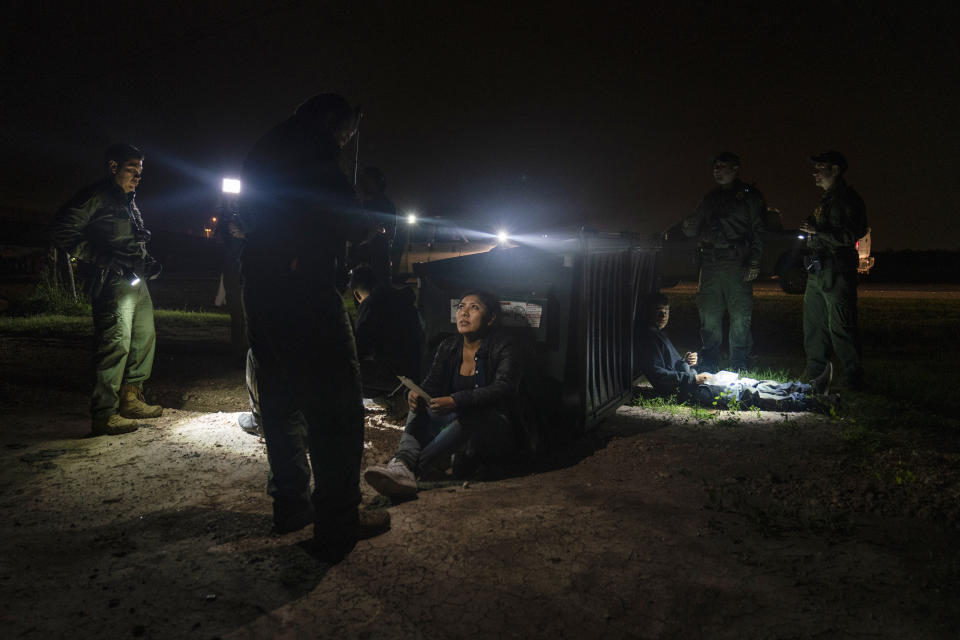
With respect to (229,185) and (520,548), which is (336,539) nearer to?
(520,548)

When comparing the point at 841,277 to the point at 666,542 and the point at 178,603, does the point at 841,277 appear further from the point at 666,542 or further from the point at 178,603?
the point at 178,603

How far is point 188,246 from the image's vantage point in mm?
41500

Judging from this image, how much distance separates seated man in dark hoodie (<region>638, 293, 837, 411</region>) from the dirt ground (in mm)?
1009

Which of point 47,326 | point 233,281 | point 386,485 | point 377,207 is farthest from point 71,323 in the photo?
point 386,485

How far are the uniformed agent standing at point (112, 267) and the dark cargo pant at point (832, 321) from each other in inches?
251

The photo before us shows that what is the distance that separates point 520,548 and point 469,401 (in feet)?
4.43

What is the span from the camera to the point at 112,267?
5.09 m

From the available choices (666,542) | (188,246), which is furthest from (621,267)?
(188,246)

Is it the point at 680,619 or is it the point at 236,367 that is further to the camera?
the point at 236,367

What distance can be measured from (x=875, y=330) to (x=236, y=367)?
35.2 feet

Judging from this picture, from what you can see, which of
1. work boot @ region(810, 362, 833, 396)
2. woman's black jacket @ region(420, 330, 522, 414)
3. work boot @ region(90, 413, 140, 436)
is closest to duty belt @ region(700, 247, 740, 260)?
work boot @ region(810, 362, 833, 396)

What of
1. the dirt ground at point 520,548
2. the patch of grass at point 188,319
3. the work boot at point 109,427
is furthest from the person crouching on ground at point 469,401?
the patch of grass at point 188,319

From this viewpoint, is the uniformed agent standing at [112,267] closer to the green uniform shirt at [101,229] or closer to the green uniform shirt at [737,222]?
the green uniform shirt at [101,229]

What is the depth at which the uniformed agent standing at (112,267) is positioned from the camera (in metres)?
5.00
